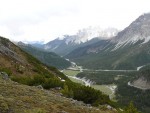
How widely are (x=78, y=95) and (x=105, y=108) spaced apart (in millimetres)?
11778

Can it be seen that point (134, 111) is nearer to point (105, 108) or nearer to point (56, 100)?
point (105, 108)

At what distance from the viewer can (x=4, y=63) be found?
3546 inches

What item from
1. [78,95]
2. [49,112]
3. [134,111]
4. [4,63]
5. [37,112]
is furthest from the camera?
[4,63]

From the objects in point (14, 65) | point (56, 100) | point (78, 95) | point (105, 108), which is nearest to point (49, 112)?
point (56, 100)

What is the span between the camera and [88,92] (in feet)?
171

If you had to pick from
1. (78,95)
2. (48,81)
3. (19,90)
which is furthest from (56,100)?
(48,81)

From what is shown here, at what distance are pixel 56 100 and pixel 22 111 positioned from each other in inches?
294

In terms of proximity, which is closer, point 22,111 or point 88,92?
point 22,111

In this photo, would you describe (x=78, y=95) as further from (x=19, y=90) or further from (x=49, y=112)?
(x=49, y=112)


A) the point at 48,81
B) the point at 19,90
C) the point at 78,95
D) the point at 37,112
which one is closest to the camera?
the point at 37,112

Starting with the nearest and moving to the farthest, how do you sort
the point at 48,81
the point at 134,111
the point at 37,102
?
the point at 37,102, the point at 134,111, the point at 48,81

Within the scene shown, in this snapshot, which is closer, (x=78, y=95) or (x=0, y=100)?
(x=0, y=100)

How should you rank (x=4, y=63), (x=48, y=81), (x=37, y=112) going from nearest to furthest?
(x=37, y=112)
(x=48, y=81)
(x=4, y=63)

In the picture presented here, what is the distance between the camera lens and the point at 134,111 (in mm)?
37688
